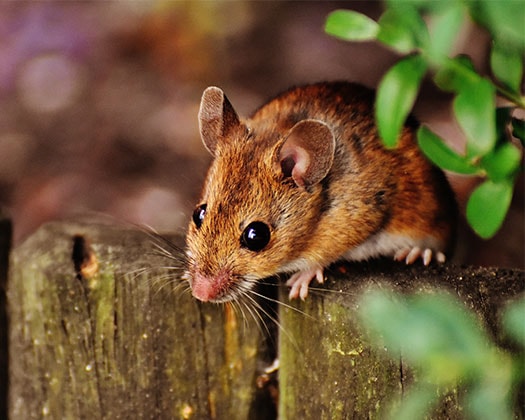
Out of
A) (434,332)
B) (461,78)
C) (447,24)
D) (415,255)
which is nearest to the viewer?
(434,332)

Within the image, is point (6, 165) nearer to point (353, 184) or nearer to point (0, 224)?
point (0, 224)

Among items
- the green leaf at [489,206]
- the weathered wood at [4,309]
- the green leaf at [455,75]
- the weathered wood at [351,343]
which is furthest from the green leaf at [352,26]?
the weathered wood at [4,309]

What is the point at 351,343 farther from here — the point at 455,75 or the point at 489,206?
the point at 455,75

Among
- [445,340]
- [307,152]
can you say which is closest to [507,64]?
[445,340]

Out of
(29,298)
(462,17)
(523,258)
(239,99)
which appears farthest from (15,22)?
(462,17)

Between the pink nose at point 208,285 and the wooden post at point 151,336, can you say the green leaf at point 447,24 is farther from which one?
the pink nose at point 208,285

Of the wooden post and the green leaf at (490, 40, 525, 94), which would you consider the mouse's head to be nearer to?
the wooden post
